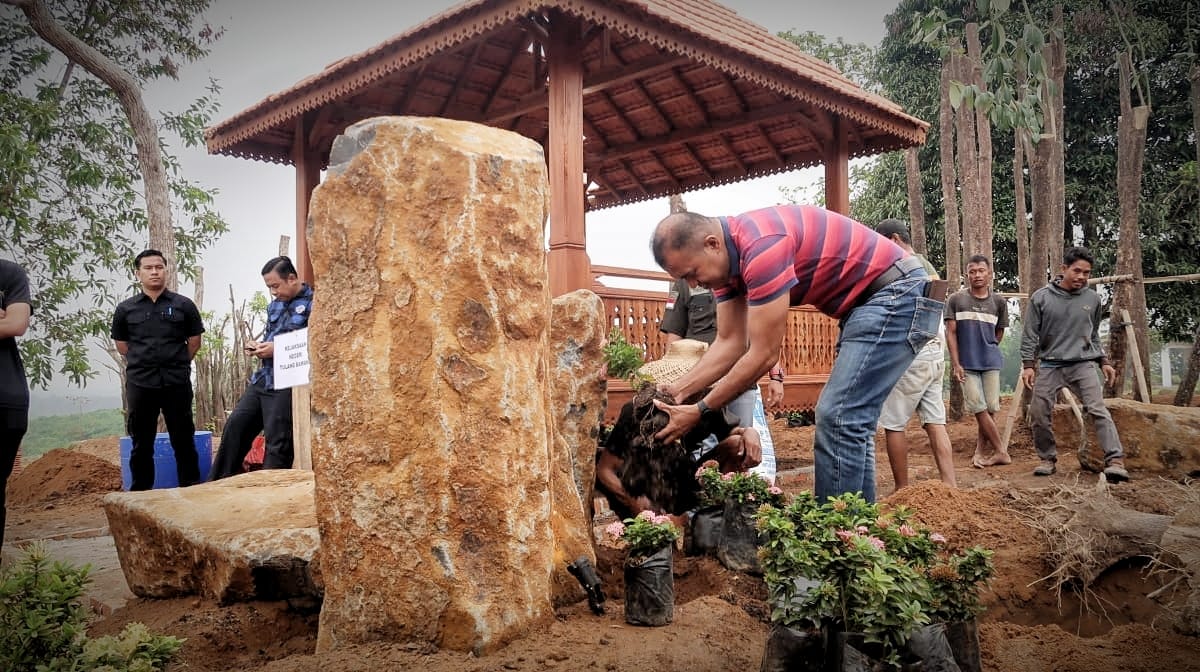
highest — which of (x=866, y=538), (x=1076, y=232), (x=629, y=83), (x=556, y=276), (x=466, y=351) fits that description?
(x=629, y=83)

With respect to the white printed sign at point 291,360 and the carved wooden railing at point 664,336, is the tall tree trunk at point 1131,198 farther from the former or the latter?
the white printed sign at point 291,360

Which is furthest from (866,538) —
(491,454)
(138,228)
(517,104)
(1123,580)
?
(138,228)

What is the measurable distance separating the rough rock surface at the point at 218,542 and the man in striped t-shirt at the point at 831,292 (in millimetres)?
1831

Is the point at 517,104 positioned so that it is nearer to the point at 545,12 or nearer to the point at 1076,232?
the point at 545,12

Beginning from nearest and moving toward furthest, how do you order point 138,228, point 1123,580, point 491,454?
point 491,454, point 1123,580, point 138,228

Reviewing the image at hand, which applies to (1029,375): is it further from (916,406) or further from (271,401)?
(271,401)

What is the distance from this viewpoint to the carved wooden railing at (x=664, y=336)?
7.64 meters

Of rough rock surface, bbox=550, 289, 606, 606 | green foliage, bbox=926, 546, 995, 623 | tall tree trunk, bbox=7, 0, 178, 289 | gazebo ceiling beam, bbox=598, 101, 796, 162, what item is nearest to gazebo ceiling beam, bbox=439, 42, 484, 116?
gazebo ceiling beam, bbox=598, 101, 796, 162

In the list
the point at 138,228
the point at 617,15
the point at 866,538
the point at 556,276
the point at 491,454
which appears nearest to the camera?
the point at 866,538

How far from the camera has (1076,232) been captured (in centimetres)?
1727

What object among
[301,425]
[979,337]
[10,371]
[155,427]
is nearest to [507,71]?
[301,425]

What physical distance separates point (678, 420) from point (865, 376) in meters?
0.81

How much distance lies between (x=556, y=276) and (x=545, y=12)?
2396mm

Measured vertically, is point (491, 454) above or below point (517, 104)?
below
